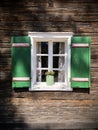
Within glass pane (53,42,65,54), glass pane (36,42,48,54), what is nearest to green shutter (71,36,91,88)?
glass pane (53,42,65,54)

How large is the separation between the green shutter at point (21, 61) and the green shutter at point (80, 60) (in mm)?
972

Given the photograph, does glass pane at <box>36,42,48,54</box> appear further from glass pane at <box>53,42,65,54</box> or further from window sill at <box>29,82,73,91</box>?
window sill at <box>29,82,73,91</box>

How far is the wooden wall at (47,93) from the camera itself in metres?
7.38

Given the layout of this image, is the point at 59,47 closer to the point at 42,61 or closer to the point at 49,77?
the point at 42,61

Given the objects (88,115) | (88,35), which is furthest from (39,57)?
(88,115)

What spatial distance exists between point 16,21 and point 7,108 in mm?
1979

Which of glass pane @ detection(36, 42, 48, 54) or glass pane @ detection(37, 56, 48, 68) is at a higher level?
glass pane @ detection(36, 42, 48, 54)

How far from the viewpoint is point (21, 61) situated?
7316 mm

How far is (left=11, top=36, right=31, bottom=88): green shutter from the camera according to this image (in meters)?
7.30

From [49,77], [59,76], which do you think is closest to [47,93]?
[49,77]

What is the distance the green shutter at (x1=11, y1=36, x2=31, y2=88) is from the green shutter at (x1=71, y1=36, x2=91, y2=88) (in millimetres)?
972

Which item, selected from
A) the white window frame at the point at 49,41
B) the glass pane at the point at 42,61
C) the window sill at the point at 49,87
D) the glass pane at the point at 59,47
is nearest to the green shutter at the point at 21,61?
the white window frame at the point at 49,41

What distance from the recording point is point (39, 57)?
7.68m

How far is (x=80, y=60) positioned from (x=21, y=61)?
4.25ft
